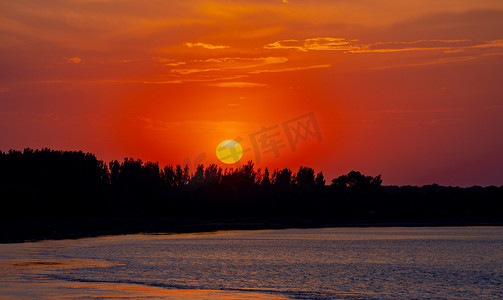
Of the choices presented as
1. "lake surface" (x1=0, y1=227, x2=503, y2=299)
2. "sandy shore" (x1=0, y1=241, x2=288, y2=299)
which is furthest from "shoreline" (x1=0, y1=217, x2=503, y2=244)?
"sandy shore" (x1=0, y1=241, x2=288, y2=299)

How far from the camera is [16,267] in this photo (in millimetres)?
50094

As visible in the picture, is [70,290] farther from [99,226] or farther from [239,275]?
[99,226]

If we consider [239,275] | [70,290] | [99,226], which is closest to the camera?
[70,290]

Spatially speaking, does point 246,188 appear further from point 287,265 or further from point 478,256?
point 287,265

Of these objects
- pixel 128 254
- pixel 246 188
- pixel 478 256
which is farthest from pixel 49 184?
pixel 478 256

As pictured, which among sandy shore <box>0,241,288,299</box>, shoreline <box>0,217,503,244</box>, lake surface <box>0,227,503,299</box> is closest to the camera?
sandy shore <box>0,241,288,299</box>

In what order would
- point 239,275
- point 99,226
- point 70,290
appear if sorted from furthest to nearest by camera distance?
point 99,226 < point 239,275 < point 70,290

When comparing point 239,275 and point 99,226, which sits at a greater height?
point 99,226

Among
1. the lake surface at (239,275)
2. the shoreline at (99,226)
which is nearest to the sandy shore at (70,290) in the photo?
the lake surface at (239,275)

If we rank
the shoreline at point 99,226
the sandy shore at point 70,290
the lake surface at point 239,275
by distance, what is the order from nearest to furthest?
the sandy shore at point 70,290 < the lake surface at point 239,275 < the shoreline at point 99,226

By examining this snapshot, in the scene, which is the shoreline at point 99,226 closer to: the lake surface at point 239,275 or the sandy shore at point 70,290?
the lake surface at point 239,275

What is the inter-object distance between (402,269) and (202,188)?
5331 inches

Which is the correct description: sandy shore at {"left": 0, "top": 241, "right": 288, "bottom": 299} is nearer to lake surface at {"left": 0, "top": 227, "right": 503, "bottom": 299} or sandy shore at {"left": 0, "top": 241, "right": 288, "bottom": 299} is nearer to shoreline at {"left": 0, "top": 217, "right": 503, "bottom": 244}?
lake surface at {"left": 0, "top": 227, "right": 503, "bottom": 299}

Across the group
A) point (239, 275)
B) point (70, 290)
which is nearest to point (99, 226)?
point (239, 275)
